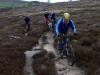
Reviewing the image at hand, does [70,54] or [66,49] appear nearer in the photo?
[70,54]

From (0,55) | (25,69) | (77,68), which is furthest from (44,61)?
(0,55)

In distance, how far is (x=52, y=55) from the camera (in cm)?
1077

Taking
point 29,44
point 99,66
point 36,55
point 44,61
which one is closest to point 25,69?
point 44,61

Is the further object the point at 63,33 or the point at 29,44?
the point at 29,44

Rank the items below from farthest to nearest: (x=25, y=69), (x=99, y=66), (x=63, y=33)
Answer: (x=63, y=33) < (x=25, y=69) < (x=99, y=66)

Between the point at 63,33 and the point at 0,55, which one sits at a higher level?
the point at 63,33

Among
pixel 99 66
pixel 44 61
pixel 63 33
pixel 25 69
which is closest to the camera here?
pixel 99 66

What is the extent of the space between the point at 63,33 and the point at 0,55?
14.1 ft

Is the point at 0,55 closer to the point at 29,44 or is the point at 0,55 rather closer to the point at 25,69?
the point at 25,69

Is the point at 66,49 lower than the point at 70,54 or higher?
higher

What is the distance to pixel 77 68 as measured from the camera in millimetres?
8758

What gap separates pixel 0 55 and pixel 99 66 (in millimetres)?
6173

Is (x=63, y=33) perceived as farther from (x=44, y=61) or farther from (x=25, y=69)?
(x=25, y=69)

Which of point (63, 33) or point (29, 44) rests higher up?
point (63, 33)
